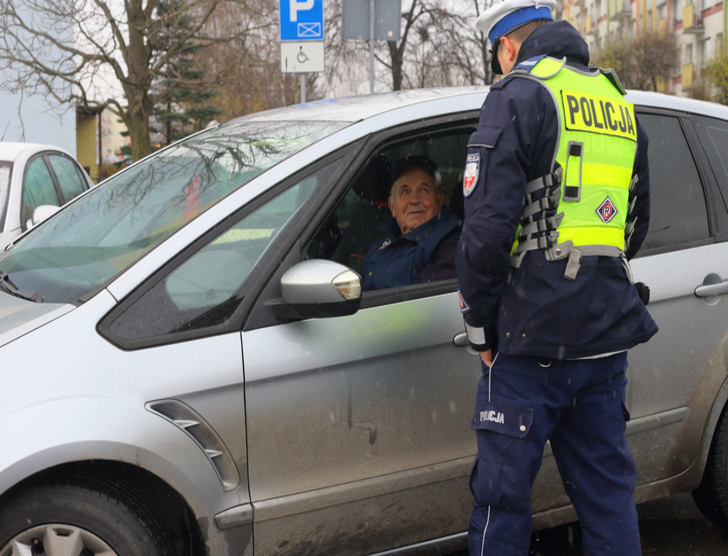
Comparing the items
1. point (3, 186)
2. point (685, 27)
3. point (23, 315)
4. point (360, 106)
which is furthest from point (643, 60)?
point (23, 315)

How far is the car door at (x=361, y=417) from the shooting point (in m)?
2.12

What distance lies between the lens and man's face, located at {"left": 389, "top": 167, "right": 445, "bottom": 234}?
3.07 metres

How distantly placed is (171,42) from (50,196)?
10551 millimetres

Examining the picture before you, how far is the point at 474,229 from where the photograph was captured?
1969 mm

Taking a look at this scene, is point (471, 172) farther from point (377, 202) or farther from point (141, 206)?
point (377, 202)

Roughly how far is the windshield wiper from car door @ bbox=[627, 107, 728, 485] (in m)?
1.98

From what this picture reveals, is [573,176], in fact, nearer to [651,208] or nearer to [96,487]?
[651,208]

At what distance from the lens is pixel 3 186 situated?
5.27m

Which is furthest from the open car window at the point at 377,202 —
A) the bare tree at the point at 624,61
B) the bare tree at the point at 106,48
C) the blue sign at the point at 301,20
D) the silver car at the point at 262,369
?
the bare tree at the point at 624,61

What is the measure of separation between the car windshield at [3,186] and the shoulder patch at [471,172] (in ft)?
12.9

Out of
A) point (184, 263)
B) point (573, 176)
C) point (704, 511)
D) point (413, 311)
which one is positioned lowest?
point (704, 511)

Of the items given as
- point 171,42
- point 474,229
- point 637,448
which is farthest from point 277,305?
point 171,42

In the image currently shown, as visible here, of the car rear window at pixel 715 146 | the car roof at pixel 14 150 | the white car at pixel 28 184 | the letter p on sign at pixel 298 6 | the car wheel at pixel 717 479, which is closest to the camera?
the car wheel at pixel 717 479

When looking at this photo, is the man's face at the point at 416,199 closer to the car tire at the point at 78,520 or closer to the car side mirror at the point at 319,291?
the car side mirror at the point at 319,291
